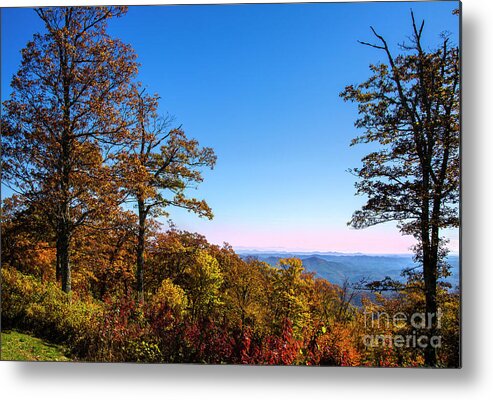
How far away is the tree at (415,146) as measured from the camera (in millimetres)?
4508

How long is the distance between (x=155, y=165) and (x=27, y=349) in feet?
7.75

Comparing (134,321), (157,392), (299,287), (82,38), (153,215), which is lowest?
(157,392)

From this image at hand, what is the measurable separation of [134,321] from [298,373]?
5.81 feet

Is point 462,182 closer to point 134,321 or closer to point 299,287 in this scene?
point 299,287

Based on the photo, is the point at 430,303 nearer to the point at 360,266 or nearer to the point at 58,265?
the point at 360,266

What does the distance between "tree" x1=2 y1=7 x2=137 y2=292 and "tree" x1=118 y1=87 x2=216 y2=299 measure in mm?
196

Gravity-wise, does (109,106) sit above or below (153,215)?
above

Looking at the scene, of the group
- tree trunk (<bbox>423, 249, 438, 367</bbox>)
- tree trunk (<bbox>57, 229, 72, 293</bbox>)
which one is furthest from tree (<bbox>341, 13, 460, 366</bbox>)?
tree trunk (<bbox>57, 229, 72, 293</bbox>)

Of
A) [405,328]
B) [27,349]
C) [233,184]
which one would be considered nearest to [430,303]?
[405,328]

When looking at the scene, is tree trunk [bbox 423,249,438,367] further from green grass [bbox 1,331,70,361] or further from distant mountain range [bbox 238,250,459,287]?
green grass [bbox 1,331,70,361]

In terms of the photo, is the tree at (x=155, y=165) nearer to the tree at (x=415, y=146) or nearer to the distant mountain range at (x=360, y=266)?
the distant mountain range at (x=360, y=266)

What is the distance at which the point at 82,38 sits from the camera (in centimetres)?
497

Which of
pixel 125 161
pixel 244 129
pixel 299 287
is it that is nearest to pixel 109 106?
pixel 125 161

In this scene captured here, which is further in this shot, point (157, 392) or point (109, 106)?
point (109, 106)
